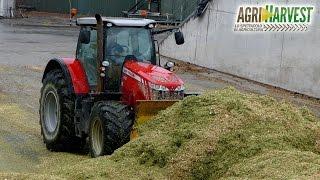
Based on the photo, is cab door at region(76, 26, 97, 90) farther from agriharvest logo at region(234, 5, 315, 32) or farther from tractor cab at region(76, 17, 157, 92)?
agriharvest logo at region(234, 5, 315, 32)

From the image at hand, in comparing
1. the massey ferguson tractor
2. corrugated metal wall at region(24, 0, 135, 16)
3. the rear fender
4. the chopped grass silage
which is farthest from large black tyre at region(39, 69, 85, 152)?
corrugated metal wall at region(24, 0, 135, 16)

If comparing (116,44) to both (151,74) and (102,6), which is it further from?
(102,6)

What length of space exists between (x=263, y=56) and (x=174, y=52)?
5.41 m

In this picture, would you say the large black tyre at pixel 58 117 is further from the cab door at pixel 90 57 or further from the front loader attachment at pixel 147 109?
the front loader attachment at pixel 147 109

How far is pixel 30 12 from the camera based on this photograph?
44.2m

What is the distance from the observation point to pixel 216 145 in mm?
7270

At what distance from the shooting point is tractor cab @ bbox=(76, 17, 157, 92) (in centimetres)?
984

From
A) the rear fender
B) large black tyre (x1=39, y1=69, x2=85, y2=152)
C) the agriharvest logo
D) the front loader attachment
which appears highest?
the agriharvest logo

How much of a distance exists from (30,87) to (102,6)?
2634cm

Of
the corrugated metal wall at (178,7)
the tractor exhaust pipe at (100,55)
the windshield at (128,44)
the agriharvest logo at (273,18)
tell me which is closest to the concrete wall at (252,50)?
the agriharvest logo at (273,18)

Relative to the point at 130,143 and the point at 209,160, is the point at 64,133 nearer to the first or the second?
the point at 130,143

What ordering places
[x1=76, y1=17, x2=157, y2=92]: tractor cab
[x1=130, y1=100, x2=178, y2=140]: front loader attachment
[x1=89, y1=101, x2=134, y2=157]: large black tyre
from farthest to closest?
[x1=76, y1=17, x2=157, y2=92]: tractor cab < [x1=130, y1=100, x2=178, y2=140]: front loader attachment < [x1=89, y1=101, x2=134, y2=157]: large black tyre

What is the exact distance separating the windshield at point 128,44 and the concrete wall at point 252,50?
8.57 meters

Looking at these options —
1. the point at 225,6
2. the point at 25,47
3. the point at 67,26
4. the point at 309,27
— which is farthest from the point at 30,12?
the point at 309,27
